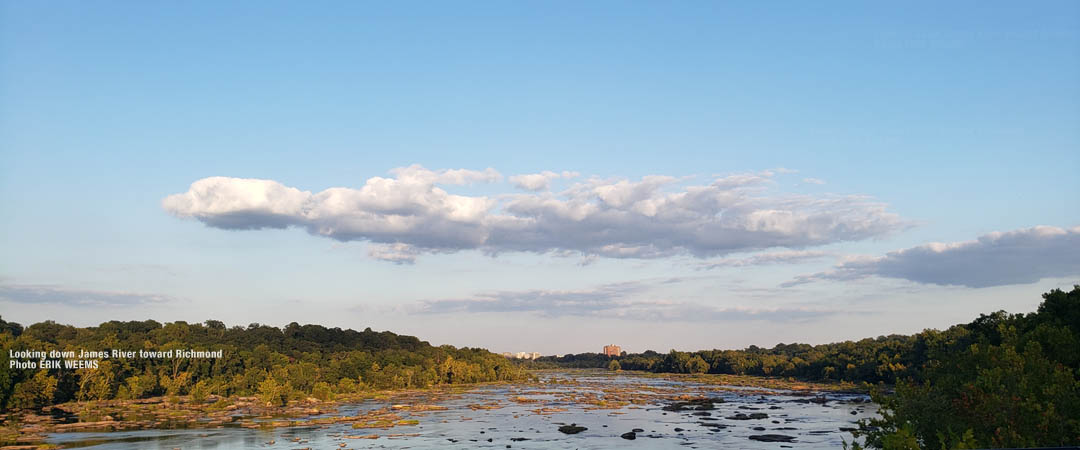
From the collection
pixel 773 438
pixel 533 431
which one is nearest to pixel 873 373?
pixel 773 438

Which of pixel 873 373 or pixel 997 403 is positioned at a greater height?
pixel 997 403

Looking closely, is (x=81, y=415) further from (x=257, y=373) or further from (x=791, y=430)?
(x=791, y=430)

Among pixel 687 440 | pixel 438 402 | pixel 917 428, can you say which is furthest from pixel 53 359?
pixel 917 428

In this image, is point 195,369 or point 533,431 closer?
point 533,431

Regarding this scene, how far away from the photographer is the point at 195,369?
13000cm

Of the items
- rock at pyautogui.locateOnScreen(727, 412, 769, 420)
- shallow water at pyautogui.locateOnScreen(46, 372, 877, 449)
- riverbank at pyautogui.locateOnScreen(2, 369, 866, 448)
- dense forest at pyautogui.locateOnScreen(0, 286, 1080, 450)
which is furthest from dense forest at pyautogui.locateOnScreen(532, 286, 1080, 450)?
rock at pyautogui.locateOnScreen(727, 412, 769, 420)

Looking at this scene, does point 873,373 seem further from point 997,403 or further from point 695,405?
point 997,403

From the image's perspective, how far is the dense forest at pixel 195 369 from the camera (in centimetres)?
10700

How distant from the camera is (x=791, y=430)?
8075 centimetres

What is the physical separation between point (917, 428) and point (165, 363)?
127 metres

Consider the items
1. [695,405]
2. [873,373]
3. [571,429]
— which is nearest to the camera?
[571,429]

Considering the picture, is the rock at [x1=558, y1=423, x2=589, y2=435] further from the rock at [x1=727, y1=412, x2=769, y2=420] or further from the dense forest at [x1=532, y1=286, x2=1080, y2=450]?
the dense forest at [x1=532, y1=286, x2=1080, y2=450]

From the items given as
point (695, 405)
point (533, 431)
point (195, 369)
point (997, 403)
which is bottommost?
point (695, 405)

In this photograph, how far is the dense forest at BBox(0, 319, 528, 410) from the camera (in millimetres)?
107000
